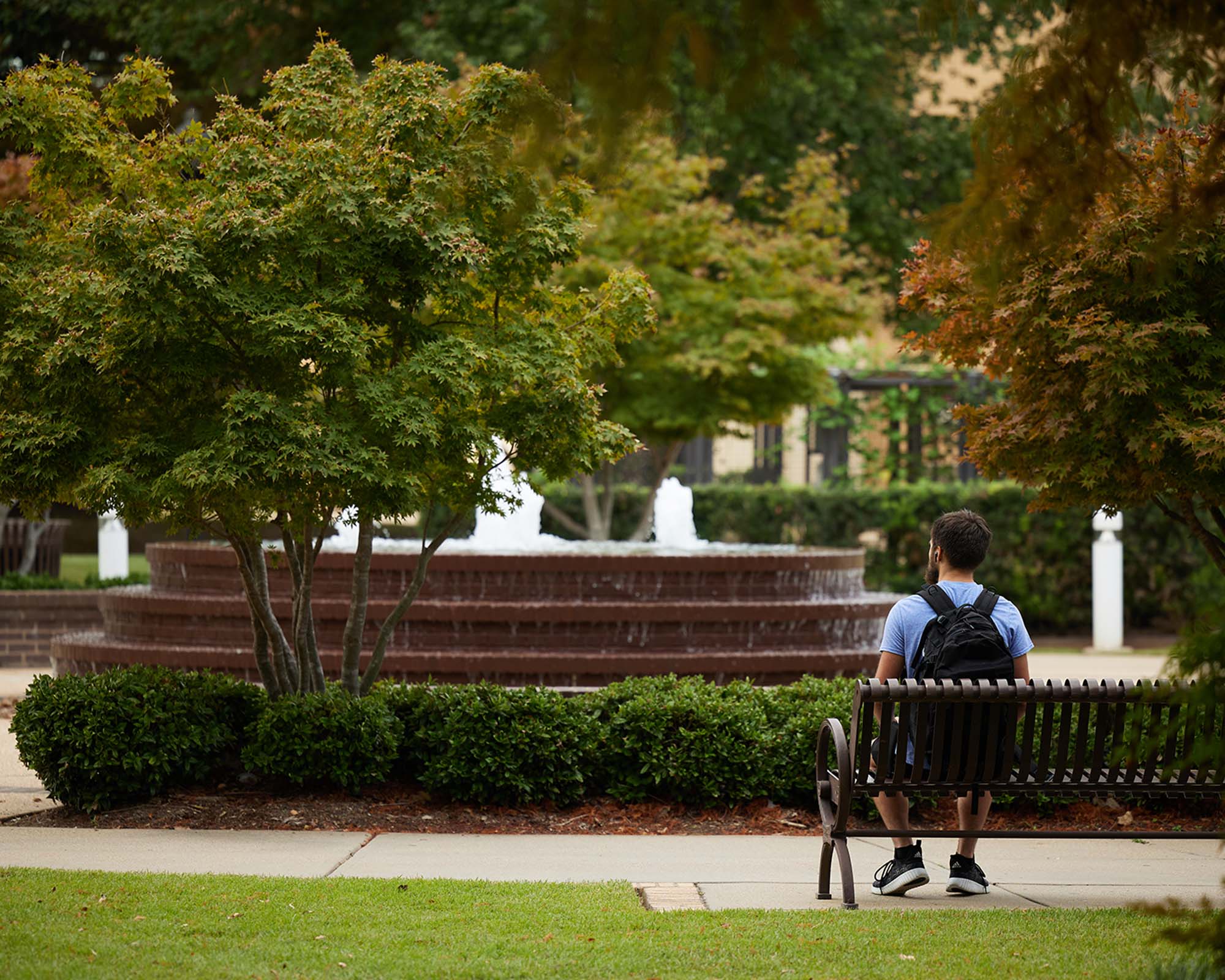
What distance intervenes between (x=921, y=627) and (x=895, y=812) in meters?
0.76

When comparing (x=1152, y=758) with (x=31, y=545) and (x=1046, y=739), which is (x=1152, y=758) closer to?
(x=1046, y=739)

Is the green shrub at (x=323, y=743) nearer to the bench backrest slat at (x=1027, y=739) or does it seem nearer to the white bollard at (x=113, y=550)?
the bench backrest slat at (x=1027, y=739)

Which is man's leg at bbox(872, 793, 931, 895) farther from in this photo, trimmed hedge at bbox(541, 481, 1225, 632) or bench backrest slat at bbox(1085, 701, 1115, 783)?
trimmed hedge at bbox(541, 481, 1225, 632)

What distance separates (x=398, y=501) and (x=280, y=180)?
1637mm

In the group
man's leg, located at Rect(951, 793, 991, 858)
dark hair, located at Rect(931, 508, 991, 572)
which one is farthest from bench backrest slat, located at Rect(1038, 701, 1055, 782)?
dark hair, located at Rect(931, 508, 991, 572)

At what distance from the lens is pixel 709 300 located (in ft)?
52.6

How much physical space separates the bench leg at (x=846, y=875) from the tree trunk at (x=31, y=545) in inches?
580

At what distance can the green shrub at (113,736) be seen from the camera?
23.3ft

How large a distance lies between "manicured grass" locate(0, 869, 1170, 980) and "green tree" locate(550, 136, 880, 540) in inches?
415

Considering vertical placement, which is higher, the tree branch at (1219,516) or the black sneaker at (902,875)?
the tree branch at (1219,516)

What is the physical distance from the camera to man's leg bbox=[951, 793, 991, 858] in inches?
228

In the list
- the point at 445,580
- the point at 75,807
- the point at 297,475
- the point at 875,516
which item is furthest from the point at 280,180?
the point at 875,516

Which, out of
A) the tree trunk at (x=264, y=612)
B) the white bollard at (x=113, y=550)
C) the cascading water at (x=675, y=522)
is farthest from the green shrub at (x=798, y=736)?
the white bollard at (x=113, y=550)

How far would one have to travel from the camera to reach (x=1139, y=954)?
476 cm
